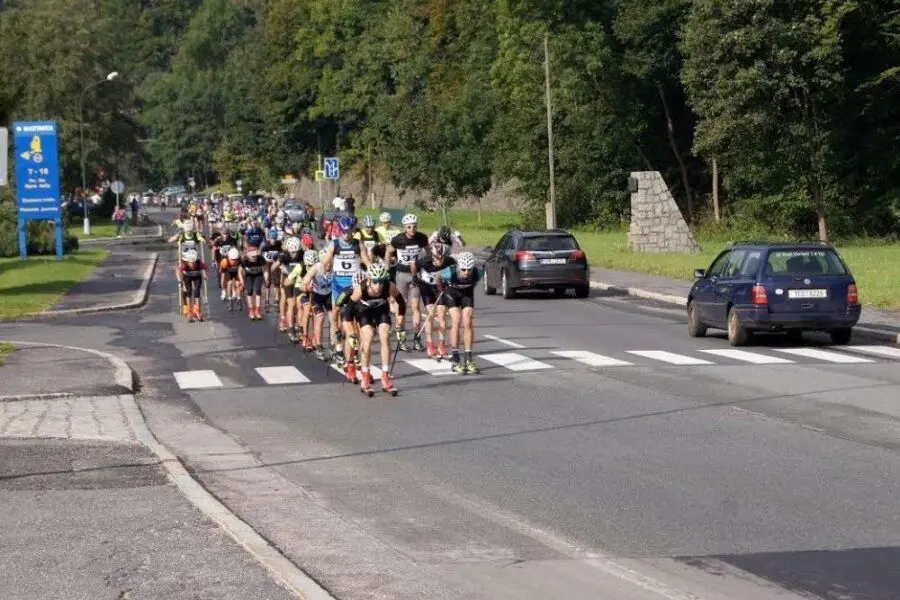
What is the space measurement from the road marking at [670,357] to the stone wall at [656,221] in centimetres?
2741

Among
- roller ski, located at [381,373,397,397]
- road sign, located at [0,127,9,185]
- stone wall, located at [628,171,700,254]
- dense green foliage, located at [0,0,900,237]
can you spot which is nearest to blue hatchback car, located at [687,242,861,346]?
roller ski, located at [381,373,397,397]

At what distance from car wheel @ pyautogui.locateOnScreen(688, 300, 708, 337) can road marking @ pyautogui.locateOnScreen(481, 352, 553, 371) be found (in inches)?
146

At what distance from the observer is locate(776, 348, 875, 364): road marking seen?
21.1 m

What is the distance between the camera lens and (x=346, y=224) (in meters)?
20.1

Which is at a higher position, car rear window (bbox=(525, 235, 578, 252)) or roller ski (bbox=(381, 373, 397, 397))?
car rear window (bbox=(525, 235, 578, 252))

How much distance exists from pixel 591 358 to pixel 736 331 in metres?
2.71

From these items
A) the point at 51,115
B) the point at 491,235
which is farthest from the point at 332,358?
the point at 51,115

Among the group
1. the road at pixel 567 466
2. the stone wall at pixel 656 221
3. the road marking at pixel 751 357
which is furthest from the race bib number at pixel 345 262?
the stone wall at pixel 656 221

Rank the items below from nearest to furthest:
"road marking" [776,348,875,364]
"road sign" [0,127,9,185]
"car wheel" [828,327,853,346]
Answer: "road marking" [776,348,875,364] → "road sign" [0,127,9,185] → "car wheel" [828,327,853,346]

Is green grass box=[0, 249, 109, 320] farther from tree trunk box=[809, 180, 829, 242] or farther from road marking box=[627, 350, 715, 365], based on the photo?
tree trunk box=[809, 180, 829, 242]

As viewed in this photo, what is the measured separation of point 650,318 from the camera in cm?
2953

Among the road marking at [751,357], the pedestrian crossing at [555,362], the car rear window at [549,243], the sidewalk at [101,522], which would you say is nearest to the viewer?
the sidewalk at [101,522]

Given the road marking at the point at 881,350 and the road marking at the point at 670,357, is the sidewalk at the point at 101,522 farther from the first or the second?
the road marking at the point at 881,350

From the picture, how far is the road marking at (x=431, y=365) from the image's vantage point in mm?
20406
